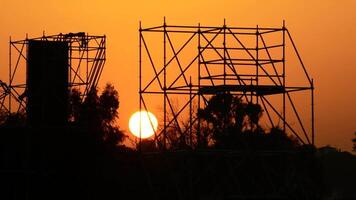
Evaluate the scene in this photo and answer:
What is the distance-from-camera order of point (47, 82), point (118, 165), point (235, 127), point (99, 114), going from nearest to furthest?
1. point (235, 127)
2. point (47, 82)
3. point (118, 165)
4. point (99, 114)

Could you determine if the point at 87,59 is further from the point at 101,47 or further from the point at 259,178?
the point at 259,178

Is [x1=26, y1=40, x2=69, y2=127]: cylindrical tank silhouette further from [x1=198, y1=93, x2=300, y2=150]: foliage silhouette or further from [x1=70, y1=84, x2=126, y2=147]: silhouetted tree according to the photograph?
[x1=198, y1=93, x2=300, y2=150]: foliage silhouette

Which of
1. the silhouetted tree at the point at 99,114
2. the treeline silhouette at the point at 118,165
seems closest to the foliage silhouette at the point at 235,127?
the treeline silhouette at the point at 118,165

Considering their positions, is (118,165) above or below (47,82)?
below

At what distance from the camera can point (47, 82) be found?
2527 inches

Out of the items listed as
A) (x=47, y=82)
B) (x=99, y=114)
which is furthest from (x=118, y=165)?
(x=99, y=114)

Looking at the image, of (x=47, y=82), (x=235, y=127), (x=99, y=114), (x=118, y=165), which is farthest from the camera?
(x=99, y=114)

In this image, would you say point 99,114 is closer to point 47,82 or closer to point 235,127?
A: point 47,82

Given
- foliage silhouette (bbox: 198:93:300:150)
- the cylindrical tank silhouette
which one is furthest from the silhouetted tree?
foliage silhouette (bbox: 198:93:300:150)

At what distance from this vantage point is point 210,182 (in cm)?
6669

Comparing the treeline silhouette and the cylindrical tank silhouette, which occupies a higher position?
the cylindrical tank silhouette

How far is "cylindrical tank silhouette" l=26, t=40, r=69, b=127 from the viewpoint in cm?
6384

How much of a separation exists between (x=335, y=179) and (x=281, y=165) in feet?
297

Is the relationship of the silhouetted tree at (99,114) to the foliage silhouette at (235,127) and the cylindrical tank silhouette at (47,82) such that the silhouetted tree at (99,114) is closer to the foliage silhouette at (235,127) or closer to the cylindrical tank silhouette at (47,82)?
the cylindrical tank silhouette at (47,82)
